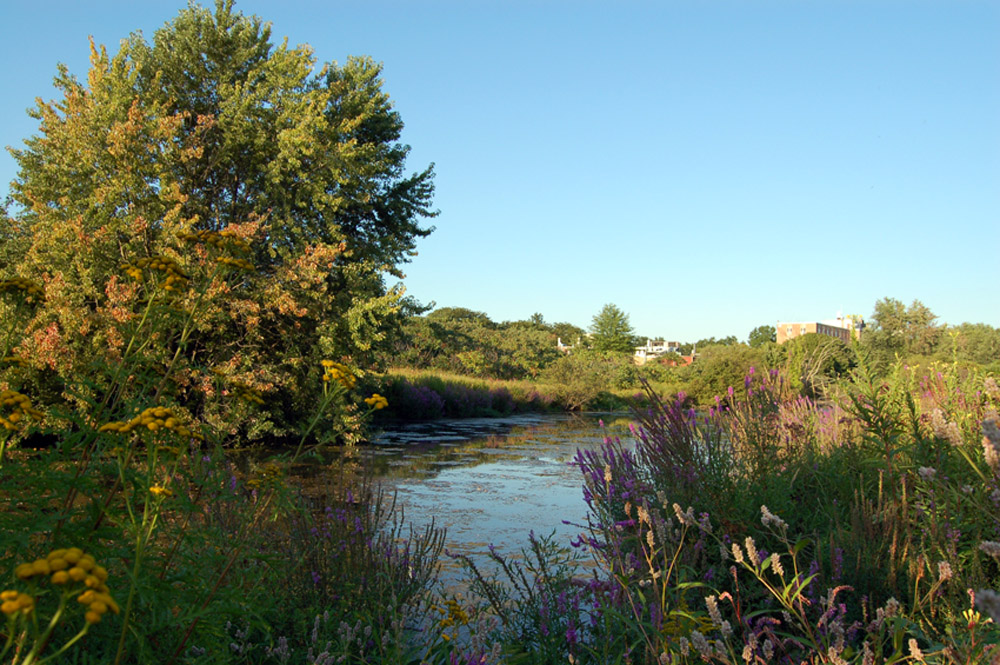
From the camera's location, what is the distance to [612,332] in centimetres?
5012

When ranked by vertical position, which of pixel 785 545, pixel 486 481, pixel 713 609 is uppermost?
pixel 713 609

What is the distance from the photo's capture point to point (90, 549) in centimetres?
166

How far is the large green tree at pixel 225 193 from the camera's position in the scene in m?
9.98

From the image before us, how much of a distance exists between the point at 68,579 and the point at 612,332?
50.1 metres

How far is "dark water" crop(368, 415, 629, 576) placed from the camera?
5883 millimetres

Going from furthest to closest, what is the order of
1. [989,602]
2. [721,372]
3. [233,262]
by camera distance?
[721,372]
[233,262]
[989,602]

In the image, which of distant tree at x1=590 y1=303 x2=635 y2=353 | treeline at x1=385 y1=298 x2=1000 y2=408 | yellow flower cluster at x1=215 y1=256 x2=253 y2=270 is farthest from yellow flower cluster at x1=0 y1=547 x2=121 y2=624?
distant tree at x1=590 y1=303 x2=635 y2=353

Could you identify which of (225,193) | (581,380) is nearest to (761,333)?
(581,380)

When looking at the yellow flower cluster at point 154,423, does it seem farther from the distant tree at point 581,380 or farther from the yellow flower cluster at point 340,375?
the distant tree at point 581,380

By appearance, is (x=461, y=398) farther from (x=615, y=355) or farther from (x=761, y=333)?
(x=761, y=333)

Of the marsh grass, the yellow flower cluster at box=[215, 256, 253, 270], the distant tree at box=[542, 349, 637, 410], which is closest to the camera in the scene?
the marsh grass

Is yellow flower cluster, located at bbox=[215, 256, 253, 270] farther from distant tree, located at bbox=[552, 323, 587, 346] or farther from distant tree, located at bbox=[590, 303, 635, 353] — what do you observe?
distant tree, located at bbox=[552, 323, 587, 346]

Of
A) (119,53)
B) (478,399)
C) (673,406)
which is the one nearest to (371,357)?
(119,53)

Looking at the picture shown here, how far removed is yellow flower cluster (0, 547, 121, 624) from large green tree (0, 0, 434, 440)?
891cm
